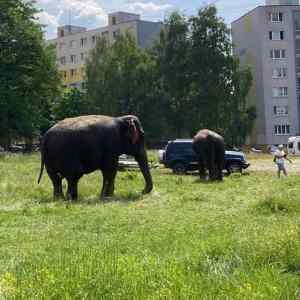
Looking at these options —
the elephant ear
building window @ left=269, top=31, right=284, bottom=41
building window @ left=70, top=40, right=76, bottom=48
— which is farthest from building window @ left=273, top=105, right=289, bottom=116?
the elephant ear

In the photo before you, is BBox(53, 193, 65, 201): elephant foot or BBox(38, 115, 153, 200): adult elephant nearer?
BBox(38, 115, 153, 200): adult elephant

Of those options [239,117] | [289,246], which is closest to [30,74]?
[239,117]

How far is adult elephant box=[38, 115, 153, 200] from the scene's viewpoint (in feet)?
62.3

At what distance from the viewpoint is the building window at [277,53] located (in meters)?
87.8

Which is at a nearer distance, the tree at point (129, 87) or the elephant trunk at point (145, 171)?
the elephant trunk at point (145, 171)

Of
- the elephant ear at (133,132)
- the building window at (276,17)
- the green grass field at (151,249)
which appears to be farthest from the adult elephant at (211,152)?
the building window at (276,17)

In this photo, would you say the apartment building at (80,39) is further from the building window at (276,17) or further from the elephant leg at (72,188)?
the elephant leg at (72,188)

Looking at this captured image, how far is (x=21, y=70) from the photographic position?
5641 cm

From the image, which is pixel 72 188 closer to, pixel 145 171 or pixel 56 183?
pixel 56 183

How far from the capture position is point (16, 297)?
659 centimetres

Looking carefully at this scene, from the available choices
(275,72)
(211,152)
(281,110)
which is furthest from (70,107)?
(211,152)

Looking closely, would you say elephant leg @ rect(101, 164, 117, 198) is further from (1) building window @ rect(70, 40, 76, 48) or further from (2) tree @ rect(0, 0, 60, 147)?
(1) building window @ rect(70, 40, 76, 48)

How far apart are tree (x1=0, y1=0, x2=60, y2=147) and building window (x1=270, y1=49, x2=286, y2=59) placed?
127 feet

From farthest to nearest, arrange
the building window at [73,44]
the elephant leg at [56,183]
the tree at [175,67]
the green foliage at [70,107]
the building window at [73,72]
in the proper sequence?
the building window at [73,44]
the building window at [73,72]
the green foliage at [70,107]
the tree at [175,67]
the elephant leg at [56,183]
